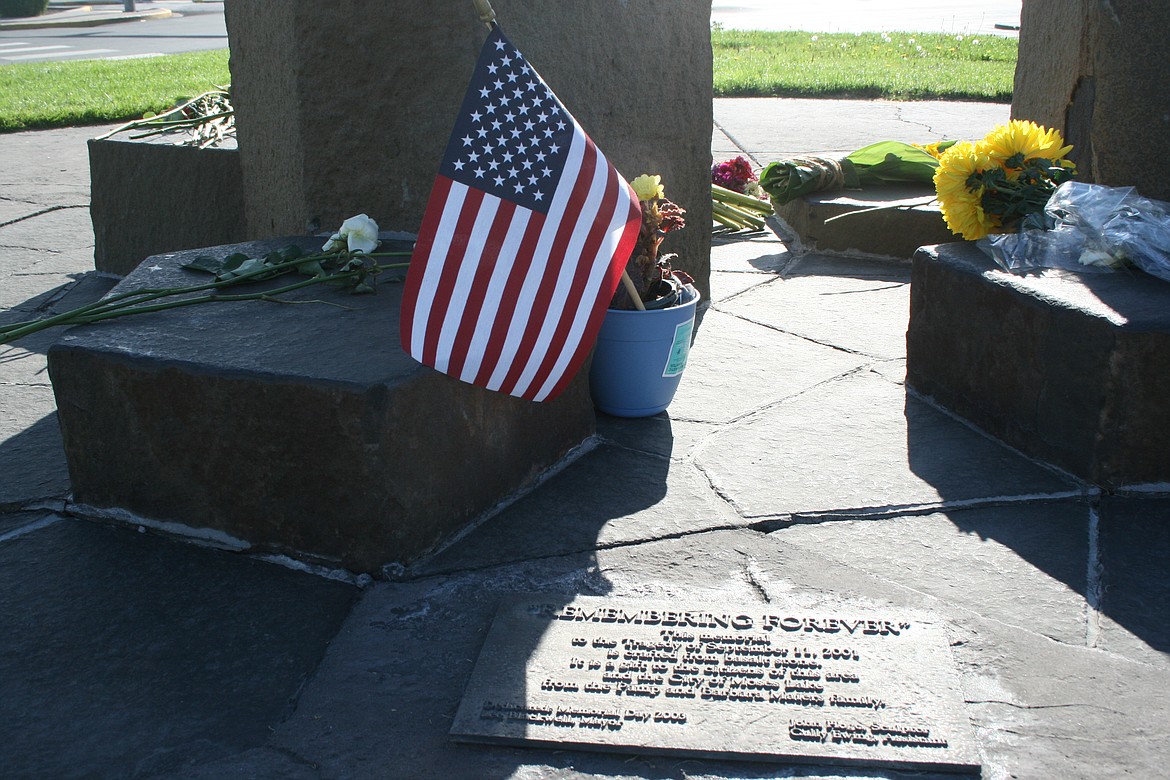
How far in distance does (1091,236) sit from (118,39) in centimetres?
1562

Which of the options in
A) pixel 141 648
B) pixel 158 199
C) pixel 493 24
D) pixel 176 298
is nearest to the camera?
pixel 141 648

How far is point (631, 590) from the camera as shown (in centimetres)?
212

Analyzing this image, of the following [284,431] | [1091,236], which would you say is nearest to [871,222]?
[1091,236]

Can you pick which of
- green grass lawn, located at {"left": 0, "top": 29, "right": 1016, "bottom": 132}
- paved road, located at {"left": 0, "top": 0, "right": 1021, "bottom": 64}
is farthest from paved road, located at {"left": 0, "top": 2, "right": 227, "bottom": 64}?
green grass lawn, located at {"left": 0, "top": 29, "right": 1016, "bottom": 132}

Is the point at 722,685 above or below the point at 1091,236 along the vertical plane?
below

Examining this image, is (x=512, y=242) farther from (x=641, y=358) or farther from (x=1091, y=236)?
(x=1091, y=236)

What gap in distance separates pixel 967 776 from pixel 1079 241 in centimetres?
166

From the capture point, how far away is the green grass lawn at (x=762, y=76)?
25.3 ft

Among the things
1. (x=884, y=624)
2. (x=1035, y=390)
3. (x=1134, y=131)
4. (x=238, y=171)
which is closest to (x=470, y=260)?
(x=884, y=624)

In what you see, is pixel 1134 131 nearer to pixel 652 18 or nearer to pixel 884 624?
pixel 652 18

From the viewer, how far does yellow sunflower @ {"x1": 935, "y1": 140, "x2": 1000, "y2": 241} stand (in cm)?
301

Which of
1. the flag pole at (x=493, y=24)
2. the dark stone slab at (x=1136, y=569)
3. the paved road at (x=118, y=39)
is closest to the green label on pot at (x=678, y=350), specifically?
the flag pole at (x=493, y=24)

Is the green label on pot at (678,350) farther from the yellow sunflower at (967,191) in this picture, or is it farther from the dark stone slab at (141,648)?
the dark stone slab at (141,648)

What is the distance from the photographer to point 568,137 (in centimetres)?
219
